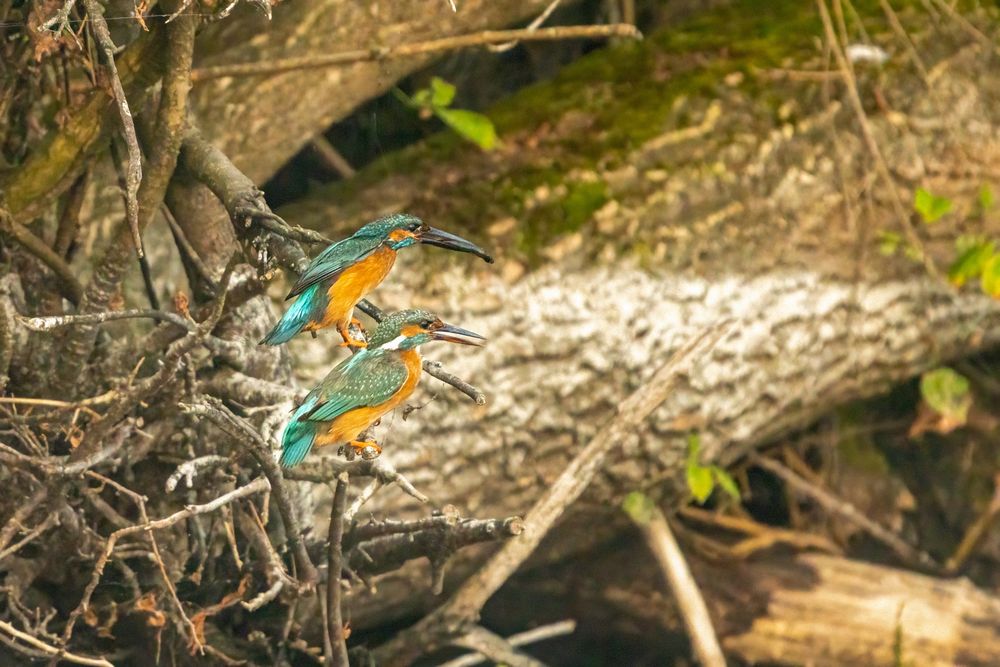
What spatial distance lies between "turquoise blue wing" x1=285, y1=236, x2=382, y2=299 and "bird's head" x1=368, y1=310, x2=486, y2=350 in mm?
91

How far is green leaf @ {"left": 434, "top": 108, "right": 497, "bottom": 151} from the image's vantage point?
10.0ft

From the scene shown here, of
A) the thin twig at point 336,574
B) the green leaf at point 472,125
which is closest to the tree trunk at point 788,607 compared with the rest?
the green leaf at point 472,125

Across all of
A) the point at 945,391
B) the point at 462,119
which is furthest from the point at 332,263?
the point at 945,391

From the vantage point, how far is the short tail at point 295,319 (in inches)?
63.8

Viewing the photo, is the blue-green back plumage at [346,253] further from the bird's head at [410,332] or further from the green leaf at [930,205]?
the green leaf at [930,205]

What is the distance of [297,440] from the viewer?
1.65 m

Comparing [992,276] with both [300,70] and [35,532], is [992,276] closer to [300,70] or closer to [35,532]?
[300,70]

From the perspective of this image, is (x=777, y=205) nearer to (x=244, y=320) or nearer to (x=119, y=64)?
(x=244, y=320)

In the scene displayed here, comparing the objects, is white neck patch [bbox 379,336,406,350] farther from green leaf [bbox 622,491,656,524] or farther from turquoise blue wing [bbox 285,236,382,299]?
green leaf [bbox 622,491,656,524]

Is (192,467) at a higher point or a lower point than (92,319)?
lower

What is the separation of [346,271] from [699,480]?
1789mm

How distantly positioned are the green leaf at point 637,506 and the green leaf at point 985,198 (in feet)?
4.30

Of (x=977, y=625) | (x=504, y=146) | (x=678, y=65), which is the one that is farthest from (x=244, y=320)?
(x=977, y=625)

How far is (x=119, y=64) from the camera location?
223 cm
